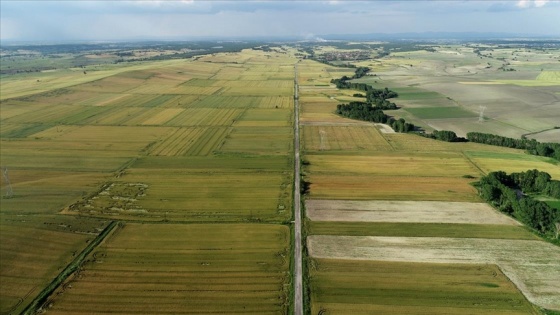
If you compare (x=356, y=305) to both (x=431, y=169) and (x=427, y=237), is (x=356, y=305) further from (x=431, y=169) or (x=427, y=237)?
(x=431, y=169)

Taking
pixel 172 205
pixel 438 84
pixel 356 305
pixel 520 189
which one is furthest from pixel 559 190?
pixel 438 84

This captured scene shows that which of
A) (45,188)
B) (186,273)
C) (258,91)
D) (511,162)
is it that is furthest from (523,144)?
(258,91)

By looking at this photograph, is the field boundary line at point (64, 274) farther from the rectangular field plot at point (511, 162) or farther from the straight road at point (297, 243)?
the rectangular field plot at point (511, 162)

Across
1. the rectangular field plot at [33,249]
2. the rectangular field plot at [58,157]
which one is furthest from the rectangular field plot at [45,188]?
the rectangular field plot at [33,249]

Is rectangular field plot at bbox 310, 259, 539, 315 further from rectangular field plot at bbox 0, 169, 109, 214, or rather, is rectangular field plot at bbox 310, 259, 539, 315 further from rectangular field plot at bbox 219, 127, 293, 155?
rectangular field plot at bbox 219, 127, 293, 155

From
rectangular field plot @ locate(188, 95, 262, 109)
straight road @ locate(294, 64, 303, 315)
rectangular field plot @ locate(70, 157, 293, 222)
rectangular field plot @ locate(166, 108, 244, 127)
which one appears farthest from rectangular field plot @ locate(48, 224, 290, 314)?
rectangular field plot @ locate(188, 95, 262, 109)

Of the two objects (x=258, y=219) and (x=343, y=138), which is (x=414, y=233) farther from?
(x=343, y=138)
